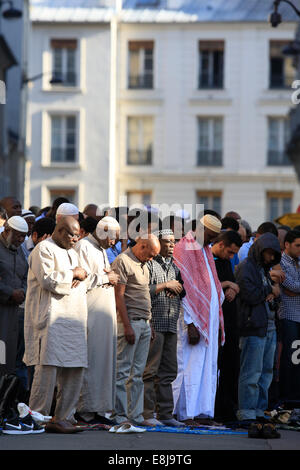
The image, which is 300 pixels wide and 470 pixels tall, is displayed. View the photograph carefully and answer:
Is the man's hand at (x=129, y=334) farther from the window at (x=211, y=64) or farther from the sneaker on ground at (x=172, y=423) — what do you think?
the window at (x=211, y=64)

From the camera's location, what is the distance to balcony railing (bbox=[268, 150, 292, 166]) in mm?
51594

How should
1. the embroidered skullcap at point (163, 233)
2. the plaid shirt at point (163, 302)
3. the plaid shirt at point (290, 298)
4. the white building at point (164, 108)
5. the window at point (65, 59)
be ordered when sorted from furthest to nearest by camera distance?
the window at point (65, 59), the white building at point (164, 108), the plaid shirt at point (290, 298), the embroidered skullcap at point (163, 233), the plaid shirt at point (163, 302)

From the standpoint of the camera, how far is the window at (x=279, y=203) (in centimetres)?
5138

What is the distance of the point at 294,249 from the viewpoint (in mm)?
14047

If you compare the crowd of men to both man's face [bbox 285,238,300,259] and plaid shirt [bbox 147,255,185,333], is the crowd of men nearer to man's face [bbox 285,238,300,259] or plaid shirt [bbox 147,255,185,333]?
plaid shirt [bbox 147,255,185,333]

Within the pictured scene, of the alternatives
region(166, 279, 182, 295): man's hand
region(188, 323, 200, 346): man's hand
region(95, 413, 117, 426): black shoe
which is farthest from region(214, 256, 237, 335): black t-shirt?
region(95, 413, 117, 426): black shoe

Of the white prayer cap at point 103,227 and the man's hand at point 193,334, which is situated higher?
the white prayer cap at point 103,227

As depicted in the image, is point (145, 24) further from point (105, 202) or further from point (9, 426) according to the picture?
point (9, 426)

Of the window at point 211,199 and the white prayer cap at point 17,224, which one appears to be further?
the window at point 211,199

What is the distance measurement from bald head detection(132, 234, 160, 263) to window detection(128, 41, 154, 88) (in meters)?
40.2

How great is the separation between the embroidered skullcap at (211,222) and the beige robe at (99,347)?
1.35 meters

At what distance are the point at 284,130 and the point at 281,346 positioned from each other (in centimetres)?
3821

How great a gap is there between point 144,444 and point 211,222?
3081 millimetres

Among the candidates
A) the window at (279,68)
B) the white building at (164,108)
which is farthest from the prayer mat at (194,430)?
the window at (279,68)
